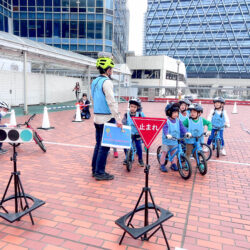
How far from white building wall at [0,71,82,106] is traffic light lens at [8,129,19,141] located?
1330 cm

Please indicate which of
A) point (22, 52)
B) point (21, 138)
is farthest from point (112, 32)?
point (21, 138)

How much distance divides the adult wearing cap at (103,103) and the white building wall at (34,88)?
12.4m

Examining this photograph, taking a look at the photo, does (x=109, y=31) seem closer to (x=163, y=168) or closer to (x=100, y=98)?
(x=163, y=168)

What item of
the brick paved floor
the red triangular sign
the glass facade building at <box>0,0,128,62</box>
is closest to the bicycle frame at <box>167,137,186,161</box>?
the brick paved floor

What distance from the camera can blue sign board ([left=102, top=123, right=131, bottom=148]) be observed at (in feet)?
13.9

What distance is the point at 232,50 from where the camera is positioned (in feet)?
274

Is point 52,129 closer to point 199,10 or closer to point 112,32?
point 112,32

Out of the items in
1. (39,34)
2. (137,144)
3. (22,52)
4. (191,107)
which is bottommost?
(137,144)

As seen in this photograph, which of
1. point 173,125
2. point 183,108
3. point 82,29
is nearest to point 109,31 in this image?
point 82,29

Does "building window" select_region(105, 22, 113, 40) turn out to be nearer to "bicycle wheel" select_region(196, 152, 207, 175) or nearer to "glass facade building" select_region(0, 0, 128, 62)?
"glass facade building" select_region(0, 0, 128, 62)

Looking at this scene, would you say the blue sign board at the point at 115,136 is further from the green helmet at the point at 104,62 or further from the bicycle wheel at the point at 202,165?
the bicycle wheel at the point at 202,165

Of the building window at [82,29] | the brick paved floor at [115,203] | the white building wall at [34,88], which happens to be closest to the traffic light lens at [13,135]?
the brick paved floor at [115,203]

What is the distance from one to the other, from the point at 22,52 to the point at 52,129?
5424 millimetres

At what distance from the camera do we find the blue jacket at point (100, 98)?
14.1ft
